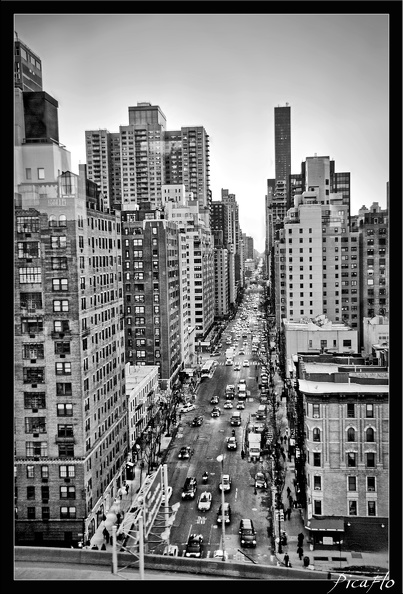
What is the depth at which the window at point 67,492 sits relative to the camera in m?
10.1

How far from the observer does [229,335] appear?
121 ft

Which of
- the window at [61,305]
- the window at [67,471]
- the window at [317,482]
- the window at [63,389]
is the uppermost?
the window at [61,305]

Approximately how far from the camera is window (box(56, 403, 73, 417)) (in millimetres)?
10289

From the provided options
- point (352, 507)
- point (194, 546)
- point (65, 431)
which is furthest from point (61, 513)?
point (352, 507)

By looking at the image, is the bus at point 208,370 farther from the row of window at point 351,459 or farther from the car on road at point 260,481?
the row of window at point 351,459

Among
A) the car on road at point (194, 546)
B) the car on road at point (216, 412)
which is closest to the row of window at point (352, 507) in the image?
the car on road at point (194, 546)

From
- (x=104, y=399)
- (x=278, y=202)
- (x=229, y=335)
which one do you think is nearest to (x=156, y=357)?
(x=104, y=399)

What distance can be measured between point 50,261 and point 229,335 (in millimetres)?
27166

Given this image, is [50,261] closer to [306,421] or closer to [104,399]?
[104,399]

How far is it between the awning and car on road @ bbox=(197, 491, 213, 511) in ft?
7.57

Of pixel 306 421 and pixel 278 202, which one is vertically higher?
pixel 278 202

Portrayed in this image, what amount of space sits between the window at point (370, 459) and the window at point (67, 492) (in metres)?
4.85

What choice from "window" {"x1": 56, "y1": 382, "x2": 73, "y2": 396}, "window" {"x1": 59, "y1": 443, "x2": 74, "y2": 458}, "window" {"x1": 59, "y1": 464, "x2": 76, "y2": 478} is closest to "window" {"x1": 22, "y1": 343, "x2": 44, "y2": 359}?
"window" {"x1": 56, "y1": 382, "x2": 73, "y2": 396}

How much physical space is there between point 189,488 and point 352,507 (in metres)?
3.69
